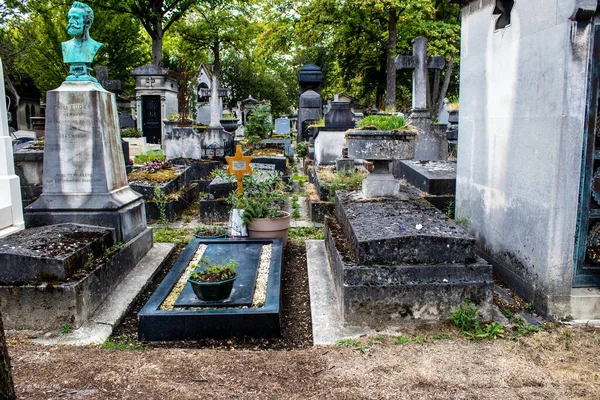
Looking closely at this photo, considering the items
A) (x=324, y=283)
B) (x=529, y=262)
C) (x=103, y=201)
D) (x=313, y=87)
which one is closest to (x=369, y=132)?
(x=324, y=283)

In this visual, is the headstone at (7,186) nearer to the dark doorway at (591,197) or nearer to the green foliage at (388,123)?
the green foliage at (388,123)

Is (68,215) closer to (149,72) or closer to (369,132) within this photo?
(369,132)

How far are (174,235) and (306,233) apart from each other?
1.90m

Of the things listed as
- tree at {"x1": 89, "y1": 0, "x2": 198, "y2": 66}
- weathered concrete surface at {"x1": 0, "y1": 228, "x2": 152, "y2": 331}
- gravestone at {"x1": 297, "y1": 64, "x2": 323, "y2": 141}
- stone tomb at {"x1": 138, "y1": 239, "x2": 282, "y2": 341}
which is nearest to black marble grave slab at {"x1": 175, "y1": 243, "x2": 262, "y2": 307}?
stone tomb at {"x1": 138, "y1": 239, "x2": 282, "y2": 341}

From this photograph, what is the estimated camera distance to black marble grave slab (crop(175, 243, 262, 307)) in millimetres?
4074

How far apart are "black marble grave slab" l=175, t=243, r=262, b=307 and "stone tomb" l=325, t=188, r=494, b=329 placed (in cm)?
85

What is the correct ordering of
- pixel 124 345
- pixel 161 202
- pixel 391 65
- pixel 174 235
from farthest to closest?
pixel 391 65 < pixel 161 202 < pixel 174 235 < pixel 124 345

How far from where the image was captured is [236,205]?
21.4 feet

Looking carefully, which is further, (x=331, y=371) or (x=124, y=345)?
(x=124, y=345)

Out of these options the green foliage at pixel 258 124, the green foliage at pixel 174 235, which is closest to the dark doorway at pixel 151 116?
the green foliage at pixel 258 124

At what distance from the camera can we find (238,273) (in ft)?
15.9

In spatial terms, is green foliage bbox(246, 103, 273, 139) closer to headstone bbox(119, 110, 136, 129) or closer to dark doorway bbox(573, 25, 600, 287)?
headstone bbox(119, 110, 136, 129)

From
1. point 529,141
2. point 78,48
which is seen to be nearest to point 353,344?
point 529,141

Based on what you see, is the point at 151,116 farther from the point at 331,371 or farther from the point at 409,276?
the point at 331,371
